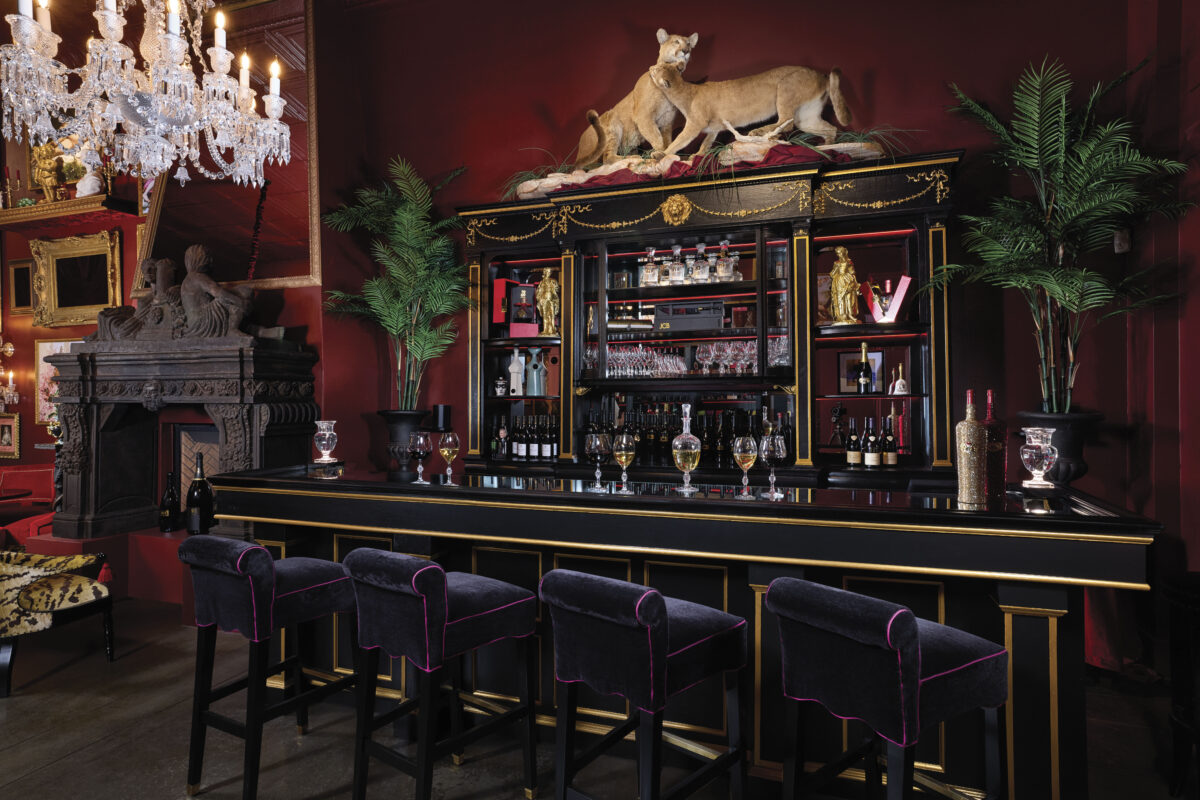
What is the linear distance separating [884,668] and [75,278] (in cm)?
694

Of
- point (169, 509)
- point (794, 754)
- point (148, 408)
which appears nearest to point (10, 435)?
point (169, 509)

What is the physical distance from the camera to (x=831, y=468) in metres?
3.99

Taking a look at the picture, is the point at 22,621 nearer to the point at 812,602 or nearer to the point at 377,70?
the point at 812,602

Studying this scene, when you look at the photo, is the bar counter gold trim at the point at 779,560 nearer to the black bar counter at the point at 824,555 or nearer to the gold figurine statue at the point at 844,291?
the black bar counter at the point at 824,555

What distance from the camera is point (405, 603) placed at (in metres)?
2.09

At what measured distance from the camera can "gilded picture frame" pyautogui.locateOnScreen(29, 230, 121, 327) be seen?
586cm

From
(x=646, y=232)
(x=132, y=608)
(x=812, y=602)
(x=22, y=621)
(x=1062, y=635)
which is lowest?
(x=132, y=608)

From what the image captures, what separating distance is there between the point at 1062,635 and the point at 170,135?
13.2 ft

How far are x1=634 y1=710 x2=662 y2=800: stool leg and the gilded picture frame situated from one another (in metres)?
6.00

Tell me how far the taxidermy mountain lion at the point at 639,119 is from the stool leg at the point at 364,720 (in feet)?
11.0

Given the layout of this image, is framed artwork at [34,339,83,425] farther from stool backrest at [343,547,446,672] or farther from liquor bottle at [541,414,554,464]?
stool backrest at [343,547,446,672]

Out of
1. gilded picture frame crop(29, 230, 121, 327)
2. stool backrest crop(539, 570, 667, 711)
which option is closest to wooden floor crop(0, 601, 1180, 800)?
stool backrest crop(539, 570, 667, 711)

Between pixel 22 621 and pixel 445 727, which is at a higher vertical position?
pixel 22 621

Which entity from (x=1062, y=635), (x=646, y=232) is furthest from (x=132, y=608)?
(x=1062, y=635)
